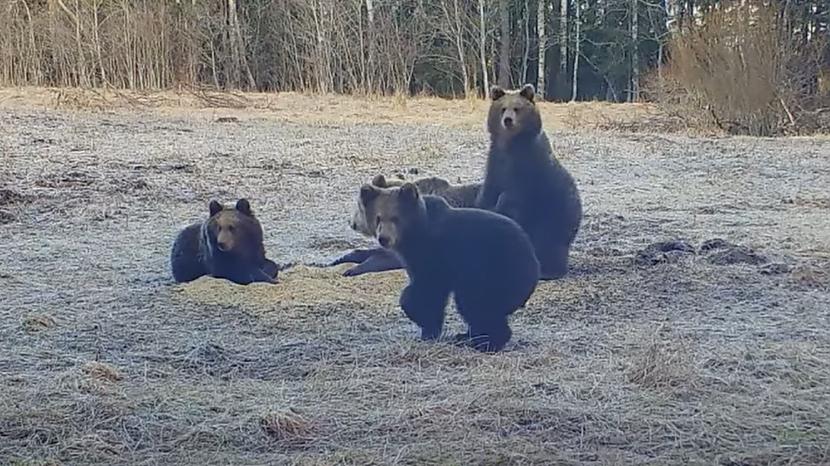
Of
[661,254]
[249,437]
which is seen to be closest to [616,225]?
[661,254]

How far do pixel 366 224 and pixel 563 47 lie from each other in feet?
92.0

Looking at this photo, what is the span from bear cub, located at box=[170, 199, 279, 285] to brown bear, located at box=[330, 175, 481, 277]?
0.57 m

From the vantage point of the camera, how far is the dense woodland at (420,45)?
2027cm

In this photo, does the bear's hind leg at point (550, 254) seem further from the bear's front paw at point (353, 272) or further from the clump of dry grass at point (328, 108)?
the clump of dry grass at point (328, 108)

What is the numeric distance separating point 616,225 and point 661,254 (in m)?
1.54

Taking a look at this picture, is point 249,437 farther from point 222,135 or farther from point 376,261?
point 222,135

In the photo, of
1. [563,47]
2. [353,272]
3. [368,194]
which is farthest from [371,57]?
[368,194]

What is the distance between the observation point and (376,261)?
7.74m

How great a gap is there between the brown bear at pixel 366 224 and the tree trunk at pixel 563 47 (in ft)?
83.7

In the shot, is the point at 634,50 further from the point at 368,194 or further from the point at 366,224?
the point at 368,194

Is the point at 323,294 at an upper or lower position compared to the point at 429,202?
lower

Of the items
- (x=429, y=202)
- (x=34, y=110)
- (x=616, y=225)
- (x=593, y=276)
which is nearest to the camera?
(x=429, y=202)

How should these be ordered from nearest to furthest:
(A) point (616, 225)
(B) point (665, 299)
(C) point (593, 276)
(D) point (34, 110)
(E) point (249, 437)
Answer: (E) point (249, 437) → (B) point (665, 299) → (C) point (593, 276) → (A) point (616, 225) → (D) point (34, 110)

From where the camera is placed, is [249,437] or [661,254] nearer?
[249,437]
